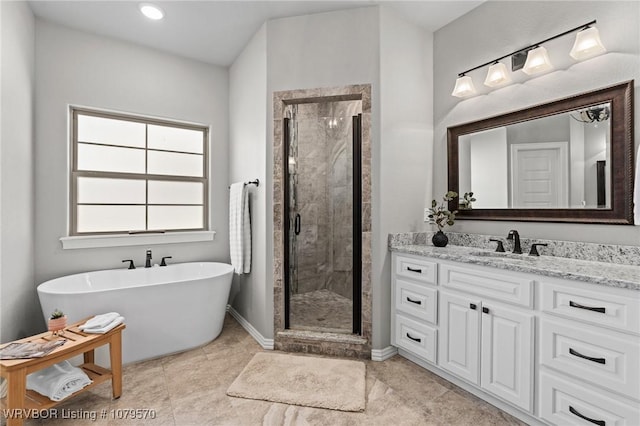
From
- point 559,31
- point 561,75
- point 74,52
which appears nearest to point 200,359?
point 74,52

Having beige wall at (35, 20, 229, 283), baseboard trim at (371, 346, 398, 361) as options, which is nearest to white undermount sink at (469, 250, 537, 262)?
baseboard trim at (371, 346, 398, 361)

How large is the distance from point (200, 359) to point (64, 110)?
2570 millimetres

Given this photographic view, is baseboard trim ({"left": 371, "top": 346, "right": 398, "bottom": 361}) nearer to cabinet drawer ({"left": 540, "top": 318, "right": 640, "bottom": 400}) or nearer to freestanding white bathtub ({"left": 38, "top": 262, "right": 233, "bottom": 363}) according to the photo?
cabinet drawer ({"left": 540, "top": 318, "right": 640, "bottom": 400})

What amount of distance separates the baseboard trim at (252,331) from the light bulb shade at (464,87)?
2.66 metres

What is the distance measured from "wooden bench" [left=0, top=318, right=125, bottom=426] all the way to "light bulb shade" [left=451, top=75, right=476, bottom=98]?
3.10 meters

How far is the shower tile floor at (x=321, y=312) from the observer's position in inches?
112

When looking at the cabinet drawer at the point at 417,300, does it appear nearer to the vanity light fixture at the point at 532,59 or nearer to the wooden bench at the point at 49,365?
the vanity light fixture at the point at 532,59

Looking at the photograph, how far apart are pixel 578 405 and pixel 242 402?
1808 millimetres

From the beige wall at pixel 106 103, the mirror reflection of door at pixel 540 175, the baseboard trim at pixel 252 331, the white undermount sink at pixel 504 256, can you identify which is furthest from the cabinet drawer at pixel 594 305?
the beige wall at pixel 106 103

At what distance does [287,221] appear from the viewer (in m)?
2.81

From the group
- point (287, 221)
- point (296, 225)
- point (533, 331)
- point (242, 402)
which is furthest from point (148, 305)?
point (533, 331)

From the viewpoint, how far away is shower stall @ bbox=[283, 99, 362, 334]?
2.75 metres

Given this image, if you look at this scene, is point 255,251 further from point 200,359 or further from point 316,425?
point 316,425

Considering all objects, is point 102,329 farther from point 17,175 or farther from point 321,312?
point 321,312
